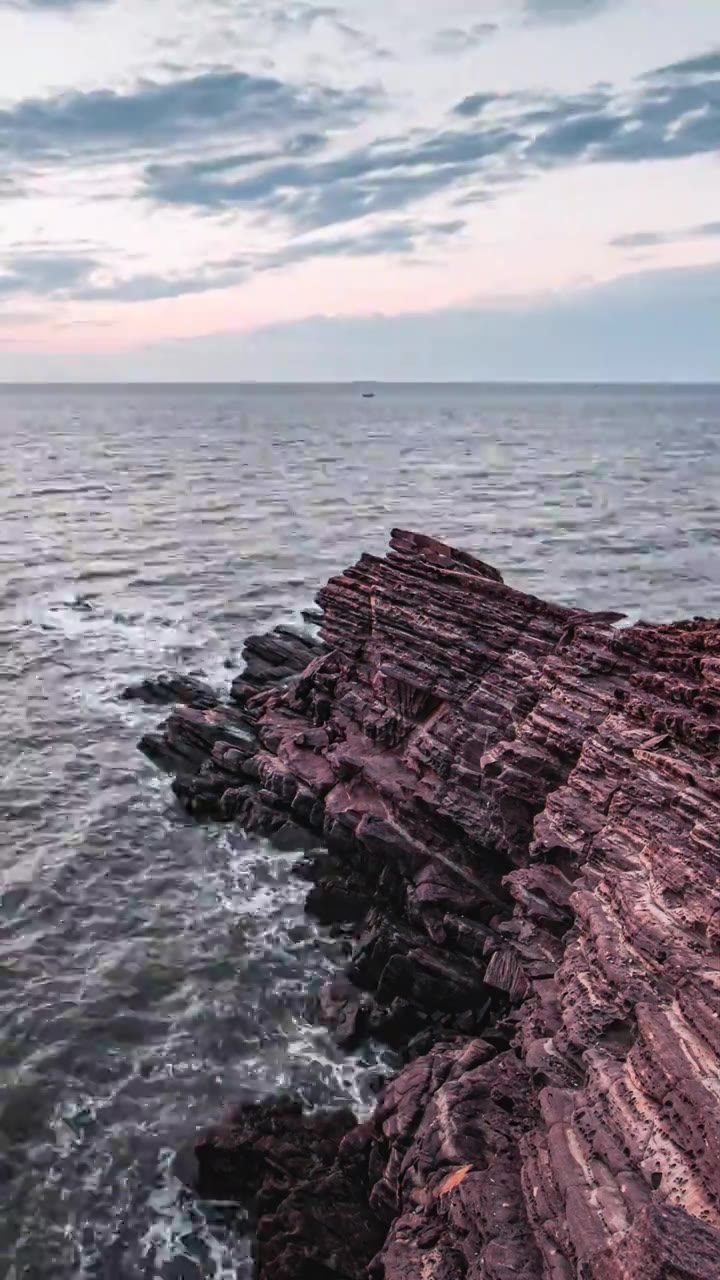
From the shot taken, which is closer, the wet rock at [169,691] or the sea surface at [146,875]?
the sea surface at [146,875]

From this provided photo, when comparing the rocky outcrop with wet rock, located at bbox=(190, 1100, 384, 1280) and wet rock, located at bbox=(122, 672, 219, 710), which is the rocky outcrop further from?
wet rock, located at bbox=(122, 672, 219, 710)

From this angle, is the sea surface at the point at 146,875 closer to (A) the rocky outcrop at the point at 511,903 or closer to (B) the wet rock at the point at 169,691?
(B) the wet rock at the point at 169,691

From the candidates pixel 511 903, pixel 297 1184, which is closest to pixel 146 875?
pixel 511 903

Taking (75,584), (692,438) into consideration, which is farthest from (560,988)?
(692,438)

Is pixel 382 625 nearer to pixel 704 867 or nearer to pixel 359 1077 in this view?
pixel 359 1077

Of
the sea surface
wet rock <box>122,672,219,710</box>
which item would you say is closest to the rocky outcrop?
the sea surface

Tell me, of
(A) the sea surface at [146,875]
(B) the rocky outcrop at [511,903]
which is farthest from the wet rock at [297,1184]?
(A) the sea surface at [146,875]

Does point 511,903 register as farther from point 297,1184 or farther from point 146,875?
point 146,875
